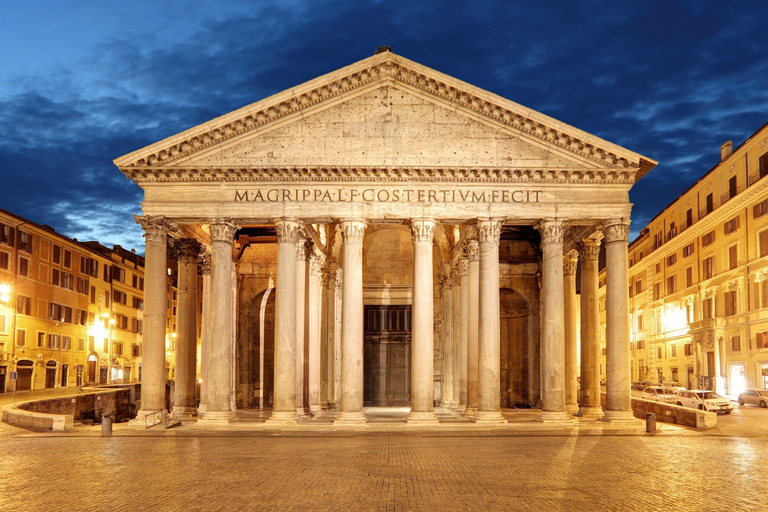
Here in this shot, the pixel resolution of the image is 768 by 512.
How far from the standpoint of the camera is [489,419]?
88.7 feet

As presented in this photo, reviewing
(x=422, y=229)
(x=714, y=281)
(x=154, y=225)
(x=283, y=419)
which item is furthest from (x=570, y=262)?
(x=714, y=281)

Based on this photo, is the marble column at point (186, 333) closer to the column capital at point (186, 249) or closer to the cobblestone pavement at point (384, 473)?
the column capital at point (186, 249)

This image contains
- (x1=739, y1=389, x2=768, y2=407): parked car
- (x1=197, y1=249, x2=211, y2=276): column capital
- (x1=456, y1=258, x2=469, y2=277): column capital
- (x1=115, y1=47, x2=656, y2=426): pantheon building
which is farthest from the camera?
(x1=739, y1=389, x2=768, y2=407): parked car

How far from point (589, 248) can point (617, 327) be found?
4.66 meters

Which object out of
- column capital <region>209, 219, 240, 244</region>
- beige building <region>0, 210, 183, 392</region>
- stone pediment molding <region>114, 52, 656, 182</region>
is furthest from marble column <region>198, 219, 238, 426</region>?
beige building <region>0, 210, 183, 392</region>

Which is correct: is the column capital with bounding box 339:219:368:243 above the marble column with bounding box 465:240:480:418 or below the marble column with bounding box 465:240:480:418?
above

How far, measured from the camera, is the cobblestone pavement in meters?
12.6

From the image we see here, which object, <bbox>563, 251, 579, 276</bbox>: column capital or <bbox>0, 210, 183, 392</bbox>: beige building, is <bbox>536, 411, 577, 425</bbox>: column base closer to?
<bbox>563, 251, 579, 276</bbox>: column capital

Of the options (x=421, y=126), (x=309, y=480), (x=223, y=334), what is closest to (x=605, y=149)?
(x=421, y=126)

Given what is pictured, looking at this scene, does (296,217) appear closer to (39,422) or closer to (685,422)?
(39,422)

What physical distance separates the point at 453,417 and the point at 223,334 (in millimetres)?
9769

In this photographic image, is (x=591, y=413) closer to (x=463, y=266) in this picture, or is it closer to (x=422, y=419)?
(x=422, y=419)

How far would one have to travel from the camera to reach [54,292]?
59.8 meters

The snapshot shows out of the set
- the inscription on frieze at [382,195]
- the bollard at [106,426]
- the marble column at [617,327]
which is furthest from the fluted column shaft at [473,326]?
the bollard at [106,426]
